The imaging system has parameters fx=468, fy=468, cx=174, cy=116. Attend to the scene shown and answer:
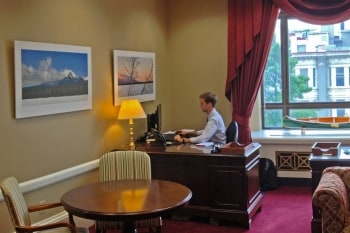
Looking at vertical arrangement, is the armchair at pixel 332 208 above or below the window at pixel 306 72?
below

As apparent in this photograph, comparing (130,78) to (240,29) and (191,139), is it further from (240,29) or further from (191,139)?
(240,29)

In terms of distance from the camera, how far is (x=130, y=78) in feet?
18.3

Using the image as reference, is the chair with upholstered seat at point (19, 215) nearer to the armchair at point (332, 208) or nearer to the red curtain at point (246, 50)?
the armchair at point (332, 208)

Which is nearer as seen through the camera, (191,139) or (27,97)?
(27,97)

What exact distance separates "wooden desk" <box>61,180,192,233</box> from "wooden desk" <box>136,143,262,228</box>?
1185 millimetres

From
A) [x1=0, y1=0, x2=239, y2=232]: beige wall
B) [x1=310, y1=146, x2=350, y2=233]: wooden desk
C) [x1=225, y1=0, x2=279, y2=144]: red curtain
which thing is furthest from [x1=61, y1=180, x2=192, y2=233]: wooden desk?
[x1=225, y1=0, x2=279, y2=144]: red curtain

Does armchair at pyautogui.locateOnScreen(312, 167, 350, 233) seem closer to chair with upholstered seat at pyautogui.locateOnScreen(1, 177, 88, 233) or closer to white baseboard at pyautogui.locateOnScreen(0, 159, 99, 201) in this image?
chair with upholstered seat at pyautogui.locateOnScreen(1, 177, 88, 233)

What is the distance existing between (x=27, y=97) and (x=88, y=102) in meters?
0.89

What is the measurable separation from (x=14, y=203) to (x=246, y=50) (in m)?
3.94

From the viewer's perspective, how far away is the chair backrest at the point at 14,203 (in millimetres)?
3164

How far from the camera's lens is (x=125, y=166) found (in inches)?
163

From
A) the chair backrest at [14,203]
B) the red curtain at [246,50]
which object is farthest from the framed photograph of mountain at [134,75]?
the chair backrest at [14,203]

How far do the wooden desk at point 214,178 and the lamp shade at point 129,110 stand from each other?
1.43 ft

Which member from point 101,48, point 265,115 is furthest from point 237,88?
point 101,48
